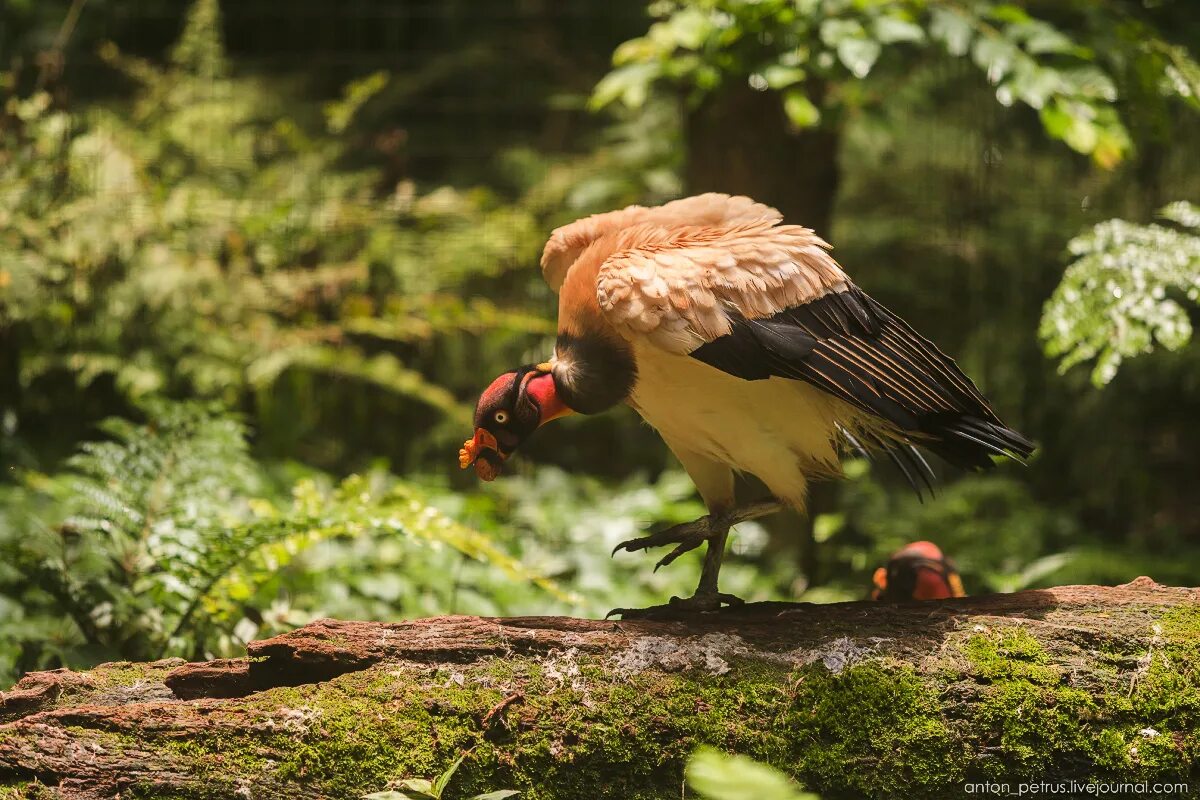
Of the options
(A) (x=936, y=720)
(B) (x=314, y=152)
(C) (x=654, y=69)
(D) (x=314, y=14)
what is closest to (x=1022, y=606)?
(A) (x=936, y=720)

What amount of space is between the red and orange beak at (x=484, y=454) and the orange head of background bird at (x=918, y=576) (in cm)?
178

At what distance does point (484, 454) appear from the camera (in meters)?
3.10

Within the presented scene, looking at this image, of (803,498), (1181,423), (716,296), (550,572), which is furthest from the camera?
(1181,423)

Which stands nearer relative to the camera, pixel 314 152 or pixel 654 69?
pixel 654 69

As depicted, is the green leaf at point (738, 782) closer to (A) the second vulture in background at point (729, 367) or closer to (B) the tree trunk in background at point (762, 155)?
(A) the second vulture in background at point (729, 367)

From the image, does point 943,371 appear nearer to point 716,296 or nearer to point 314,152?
point 716,296

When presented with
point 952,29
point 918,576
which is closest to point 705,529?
point 918,576

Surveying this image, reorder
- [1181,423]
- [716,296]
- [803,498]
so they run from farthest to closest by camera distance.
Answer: [1181,423] → [803,498] → [716,296]

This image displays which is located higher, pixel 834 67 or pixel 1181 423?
pixel 834 67

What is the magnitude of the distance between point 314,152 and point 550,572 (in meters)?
3.96

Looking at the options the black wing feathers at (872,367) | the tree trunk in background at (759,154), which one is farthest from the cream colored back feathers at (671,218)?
the tree trunk in background at (759,154)

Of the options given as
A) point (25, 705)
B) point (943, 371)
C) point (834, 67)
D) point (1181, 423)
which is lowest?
point (1181, 423)

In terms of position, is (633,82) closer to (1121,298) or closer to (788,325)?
(788,325)

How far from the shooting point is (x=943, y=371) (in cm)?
303
